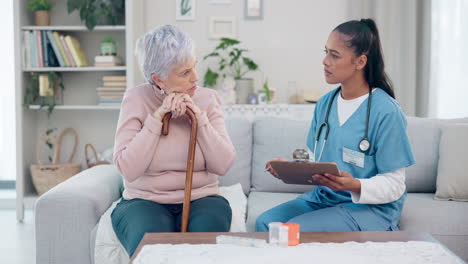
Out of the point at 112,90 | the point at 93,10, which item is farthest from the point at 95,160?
the point at 93,10

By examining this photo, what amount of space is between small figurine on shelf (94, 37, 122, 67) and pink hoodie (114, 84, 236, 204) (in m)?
2.05

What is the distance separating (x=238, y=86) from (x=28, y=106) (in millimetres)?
1623

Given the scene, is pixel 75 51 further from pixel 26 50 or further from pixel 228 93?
pixel 228 93

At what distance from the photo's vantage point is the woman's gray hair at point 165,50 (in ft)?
6.30

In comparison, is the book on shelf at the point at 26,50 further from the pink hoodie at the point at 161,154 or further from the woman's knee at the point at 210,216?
the woman's knee at the point at 210,216

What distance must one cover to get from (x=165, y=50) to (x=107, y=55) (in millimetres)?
2204

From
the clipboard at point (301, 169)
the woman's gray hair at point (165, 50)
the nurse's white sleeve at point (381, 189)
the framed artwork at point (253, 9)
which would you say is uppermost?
the framed artwork at point (253, 9)

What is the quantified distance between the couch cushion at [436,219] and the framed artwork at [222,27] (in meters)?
2.52

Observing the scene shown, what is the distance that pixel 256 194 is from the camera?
254 cm

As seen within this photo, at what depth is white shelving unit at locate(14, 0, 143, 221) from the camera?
152 inches

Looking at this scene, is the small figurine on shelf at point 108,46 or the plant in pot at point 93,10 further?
the small figurine on shelf at point 108,46

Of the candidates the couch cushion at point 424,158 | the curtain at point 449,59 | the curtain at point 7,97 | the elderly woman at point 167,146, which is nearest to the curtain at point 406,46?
the curtain at point 449,59

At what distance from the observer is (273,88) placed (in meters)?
4.27

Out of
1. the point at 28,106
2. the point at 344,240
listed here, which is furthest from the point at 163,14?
the point at 344,240
